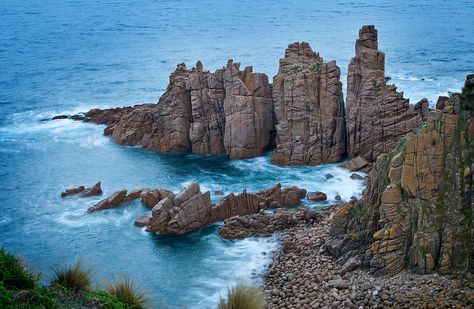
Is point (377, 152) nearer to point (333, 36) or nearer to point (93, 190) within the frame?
point (93, 190)

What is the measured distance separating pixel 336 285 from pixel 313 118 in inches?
971

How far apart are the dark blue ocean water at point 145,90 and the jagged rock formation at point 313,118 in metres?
1.71

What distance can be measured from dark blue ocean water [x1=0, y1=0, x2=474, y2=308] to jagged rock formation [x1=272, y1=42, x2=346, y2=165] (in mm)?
1710

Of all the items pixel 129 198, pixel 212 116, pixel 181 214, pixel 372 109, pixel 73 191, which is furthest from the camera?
pixel 212 116

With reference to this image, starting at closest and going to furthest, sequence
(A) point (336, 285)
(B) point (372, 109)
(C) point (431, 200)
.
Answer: (C) point (431, 200) < (A) point (336, 285) < (B) point (372, 109)

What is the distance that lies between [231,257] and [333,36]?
81.6 m

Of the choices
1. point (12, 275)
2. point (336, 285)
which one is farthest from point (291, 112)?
point (12, 275)

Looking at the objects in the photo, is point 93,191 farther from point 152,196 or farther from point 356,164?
point 356,164

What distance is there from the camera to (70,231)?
45531 millimetres

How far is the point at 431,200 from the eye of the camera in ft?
99.2

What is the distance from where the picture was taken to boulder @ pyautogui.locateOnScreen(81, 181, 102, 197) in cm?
5153

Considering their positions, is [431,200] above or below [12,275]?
below

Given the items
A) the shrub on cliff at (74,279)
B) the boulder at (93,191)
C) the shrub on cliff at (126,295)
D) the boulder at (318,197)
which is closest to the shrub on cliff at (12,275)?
the shrub on cliff at (74,279)

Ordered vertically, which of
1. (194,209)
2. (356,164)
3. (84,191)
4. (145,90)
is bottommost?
(84,191)
